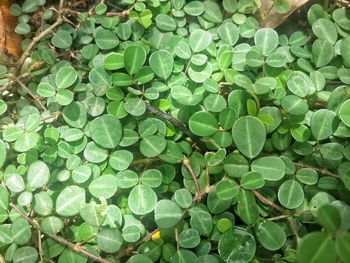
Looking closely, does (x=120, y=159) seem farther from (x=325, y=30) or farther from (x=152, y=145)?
(x=325, y=30)

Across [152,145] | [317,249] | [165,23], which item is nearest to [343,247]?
[317,249]

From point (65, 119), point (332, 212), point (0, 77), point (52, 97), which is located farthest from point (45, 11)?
point (332, 212)

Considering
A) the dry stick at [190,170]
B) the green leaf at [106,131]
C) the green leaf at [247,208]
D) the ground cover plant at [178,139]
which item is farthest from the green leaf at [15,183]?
the green leaf at [247,208]

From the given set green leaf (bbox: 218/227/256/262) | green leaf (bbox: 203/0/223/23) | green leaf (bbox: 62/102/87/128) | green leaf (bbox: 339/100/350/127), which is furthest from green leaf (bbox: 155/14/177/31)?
green leaf (bbox: 218/227/256/262)

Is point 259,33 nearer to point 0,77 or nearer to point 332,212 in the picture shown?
point 332,212

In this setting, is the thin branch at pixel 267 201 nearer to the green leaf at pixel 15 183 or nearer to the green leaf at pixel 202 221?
the green leaf at pixel 202 221

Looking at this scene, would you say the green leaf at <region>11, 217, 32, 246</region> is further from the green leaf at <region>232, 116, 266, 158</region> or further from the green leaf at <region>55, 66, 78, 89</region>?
the green leaf at <region>232, 116, 266, 158</region>
